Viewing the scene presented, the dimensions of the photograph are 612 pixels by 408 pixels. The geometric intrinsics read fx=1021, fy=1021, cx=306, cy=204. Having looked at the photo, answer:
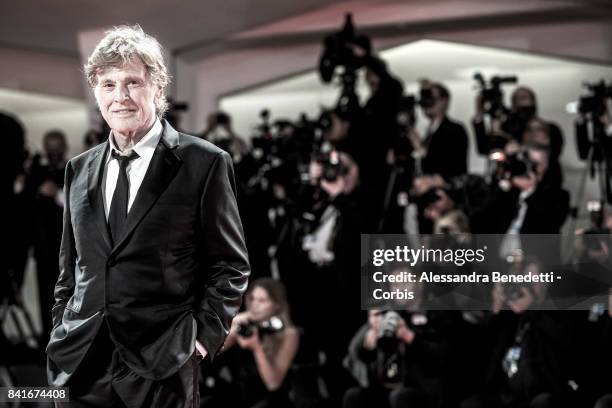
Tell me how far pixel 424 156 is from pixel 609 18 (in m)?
1.18

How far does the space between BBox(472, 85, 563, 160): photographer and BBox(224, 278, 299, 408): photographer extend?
3.38 feet

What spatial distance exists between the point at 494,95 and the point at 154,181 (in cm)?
268

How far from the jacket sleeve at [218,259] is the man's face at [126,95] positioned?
158mm

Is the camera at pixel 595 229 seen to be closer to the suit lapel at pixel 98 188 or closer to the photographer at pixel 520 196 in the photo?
the photographer at pixel 520 196

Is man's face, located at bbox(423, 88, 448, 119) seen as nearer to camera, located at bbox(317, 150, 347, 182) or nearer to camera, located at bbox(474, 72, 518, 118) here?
camera, located at bbox(474, 72, 518, 118)

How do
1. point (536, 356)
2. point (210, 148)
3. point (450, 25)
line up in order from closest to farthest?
point (210, 148), point (536, 356), point (450, 25)

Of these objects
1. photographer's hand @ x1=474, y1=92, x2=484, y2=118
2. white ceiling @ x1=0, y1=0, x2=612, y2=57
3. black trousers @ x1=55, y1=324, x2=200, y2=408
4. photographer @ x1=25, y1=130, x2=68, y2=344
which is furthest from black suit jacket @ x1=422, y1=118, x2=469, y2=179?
black trousers @ x1=55, y1=324, x2=200, y2=408

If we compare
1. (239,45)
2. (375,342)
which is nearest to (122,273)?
(375,342)

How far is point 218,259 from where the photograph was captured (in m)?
1.82

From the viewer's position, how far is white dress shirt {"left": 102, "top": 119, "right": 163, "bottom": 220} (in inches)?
71.2

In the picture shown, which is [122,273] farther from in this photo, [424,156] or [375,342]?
[424,156]

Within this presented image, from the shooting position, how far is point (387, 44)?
5270 millimetres

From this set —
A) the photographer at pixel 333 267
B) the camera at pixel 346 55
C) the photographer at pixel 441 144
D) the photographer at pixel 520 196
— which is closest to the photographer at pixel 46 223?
the photographer at pixel 333 267

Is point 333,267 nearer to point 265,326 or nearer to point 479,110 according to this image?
point 265,326
